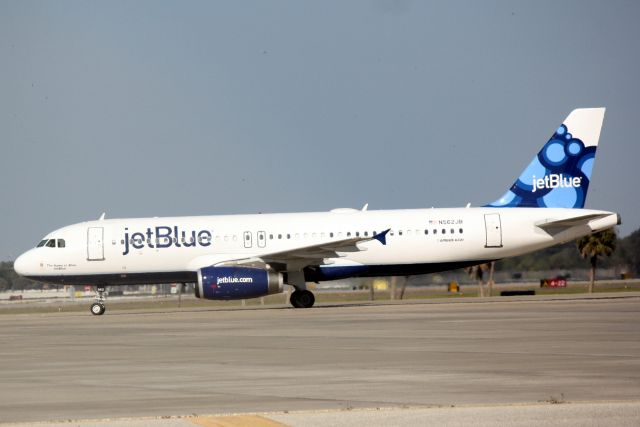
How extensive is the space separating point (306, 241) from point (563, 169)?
31.5ft

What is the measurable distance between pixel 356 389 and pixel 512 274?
89.2m

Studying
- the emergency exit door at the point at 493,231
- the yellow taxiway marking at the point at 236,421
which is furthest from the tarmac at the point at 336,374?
the emergency exit door at the point at 493,231

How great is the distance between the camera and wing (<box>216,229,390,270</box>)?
118ft

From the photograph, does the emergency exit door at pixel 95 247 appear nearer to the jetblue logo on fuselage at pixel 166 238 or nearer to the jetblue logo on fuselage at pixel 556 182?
the jetblue logo on fuselage at pixel 166 238

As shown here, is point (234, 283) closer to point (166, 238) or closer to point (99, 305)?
point (166, 238)

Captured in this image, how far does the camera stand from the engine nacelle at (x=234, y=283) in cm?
3569

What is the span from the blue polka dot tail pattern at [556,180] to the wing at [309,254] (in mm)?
5658

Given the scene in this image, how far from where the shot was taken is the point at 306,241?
38188 millimetres

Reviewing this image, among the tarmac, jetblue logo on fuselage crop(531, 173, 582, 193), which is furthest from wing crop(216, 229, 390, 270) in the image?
the tarmac

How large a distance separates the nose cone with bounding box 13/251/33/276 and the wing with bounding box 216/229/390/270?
23.3ft

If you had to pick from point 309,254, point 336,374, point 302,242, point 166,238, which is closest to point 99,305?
point 166,238

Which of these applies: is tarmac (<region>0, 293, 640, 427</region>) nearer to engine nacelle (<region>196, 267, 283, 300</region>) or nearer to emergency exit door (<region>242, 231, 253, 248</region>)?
engine nacelle (<region>196, 267, 283, 300</region>)

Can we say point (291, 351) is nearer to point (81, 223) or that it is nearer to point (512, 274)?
point (81, 223)

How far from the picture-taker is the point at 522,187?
40.2 metres
